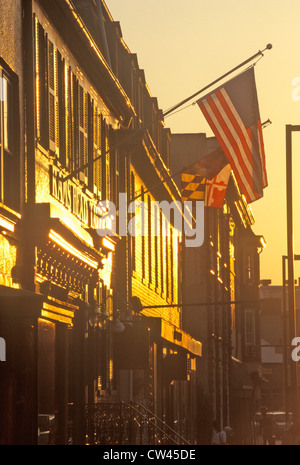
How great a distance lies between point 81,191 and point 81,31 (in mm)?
3092

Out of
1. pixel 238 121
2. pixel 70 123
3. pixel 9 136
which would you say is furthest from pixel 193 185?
pixel 9 136

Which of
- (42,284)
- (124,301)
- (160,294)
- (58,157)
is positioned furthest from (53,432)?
(160,294)

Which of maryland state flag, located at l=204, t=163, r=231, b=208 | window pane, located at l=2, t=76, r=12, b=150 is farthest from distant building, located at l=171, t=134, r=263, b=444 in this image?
window pane, located at l=2, t=76, r=12, b=150

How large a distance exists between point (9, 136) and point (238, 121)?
6711 mm

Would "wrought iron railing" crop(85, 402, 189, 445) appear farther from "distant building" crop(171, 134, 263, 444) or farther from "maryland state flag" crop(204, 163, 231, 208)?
"distant building" crop(171, 134, 263, 444)

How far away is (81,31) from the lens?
22203mm

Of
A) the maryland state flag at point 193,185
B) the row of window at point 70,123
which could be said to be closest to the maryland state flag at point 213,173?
the maryland state flag at point 193,185

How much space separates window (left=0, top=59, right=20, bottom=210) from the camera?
17.4 metres

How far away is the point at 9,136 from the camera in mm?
17812

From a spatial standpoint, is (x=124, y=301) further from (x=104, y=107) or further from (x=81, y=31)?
(x=81, y=31)

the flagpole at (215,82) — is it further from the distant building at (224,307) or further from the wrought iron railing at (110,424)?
the distant building at (224,307)

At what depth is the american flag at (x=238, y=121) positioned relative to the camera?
22922 millimetres

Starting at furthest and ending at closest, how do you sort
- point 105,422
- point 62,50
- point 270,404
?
1. point 270,404
2. point 62,50
3. point 105,422

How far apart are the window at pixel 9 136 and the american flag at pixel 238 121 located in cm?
570
